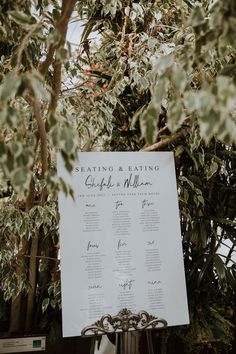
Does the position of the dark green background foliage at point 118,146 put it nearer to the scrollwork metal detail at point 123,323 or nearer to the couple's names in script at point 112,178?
the couple's names in script at point 112,178

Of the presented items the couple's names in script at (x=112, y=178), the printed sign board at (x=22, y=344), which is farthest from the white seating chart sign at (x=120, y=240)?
the printed sign board at (x=22, y=344)

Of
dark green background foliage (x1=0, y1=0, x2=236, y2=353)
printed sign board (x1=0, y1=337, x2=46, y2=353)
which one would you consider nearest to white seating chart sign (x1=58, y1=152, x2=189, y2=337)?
dark green background foliage (x1=0, y1=0, x2=236, y2=353)

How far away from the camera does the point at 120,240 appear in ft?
5.24

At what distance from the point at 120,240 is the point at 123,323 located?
293 millimetres

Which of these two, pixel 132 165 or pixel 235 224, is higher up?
pixel 132 165

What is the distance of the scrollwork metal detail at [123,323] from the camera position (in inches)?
59.4

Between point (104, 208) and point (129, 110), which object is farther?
point (129, 110)

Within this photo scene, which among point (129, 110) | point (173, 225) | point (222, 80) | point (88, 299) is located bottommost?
point (88, 299)

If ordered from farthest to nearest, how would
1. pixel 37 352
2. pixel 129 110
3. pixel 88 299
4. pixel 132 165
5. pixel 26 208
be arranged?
1. pixel 129 110
2. pixel 37 352
3. pixel 26 208
4. pixel 132 165
5. pixel 88 299

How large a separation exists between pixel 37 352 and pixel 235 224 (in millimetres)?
1128

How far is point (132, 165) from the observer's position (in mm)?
1659

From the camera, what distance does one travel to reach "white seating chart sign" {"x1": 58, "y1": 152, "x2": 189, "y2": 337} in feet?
5.04

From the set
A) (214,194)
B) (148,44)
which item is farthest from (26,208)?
(214,194)

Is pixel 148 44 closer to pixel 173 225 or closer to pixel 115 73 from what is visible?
pixel 115 73
